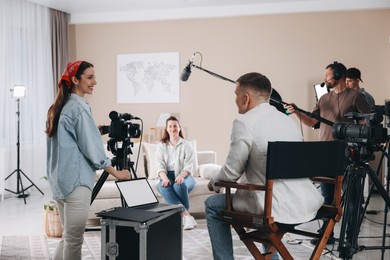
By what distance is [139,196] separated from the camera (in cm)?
297

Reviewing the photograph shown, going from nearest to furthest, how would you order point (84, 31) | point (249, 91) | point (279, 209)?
point (279, 209) < point (249, 91) < point (84, 31)

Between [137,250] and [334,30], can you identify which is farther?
[334,30]

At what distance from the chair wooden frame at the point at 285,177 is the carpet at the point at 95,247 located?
3.55 ft

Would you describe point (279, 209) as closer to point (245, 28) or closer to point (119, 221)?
point (119, 221)

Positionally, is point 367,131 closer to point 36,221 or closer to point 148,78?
point 36,221

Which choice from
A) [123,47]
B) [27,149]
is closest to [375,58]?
[123,47]

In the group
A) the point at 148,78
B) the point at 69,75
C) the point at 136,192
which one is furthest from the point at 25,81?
the point at 136,192

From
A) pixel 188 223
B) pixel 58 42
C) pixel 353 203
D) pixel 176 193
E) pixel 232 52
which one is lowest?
pixel 188 223

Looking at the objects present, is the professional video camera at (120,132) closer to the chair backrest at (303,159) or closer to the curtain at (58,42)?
the chair backrest at (303,159)

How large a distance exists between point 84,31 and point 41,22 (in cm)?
78

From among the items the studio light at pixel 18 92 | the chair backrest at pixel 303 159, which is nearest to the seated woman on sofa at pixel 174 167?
the chair backrest at pixel 303 159

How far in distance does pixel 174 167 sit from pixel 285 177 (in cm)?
274

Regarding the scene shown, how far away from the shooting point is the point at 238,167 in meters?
2.59

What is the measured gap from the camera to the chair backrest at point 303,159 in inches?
95.3
